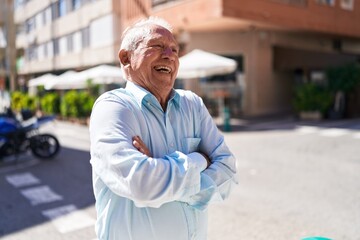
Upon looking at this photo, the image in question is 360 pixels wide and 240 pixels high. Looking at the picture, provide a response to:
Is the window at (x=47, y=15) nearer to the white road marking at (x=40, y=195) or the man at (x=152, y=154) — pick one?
the white road marking at (x=40, y=195)

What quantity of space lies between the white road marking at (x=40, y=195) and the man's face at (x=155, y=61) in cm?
404

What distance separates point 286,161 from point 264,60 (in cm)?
1018

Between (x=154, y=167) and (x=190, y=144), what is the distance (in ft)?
1.41

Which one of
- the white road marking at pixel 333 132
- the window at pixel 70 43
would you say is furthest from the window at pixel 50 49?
the white road marking at pixel 333 132

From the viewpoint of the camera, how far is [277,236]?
374 cm

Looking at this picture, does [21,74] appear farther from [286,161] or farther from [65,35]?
[286,161]

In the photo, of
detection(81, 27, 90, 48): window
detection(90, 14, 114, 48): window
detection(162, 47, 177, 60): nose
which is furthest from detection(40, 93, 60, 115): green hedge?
detection(162, 47, 177, 60): nose

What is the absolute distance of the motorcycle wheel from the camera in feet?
26.5

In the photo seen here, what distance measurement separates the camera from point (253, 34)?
1617 centimetres

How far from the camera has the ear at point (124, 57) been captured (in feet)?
5.71

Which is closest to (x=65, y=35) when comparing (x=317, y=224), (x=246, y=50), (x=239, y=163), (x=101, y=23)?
(x=101, y=23)

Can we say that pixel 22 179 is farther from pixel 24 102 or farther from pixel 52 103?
pixel 24 102

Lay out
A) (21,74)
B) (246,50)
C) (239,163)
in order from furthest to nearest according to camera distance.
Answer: (21,74) < (246,50) < (239,163)

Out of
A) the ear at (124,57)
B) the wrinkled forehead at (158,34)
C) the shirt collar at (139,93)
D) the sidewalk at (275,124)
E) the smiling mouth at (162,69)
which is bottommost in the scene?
the sidewalk at (275,124)
